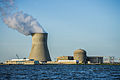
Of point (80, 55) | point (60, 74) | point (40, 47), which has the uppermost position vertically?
point (40, 47)

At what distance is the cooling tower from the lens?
355ft

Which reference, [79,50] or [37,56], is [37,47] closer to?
[37,56]

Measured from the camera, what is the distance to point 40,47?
4254 inches

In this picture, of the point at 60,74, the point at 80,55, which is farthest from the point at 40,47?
the point at 60,74

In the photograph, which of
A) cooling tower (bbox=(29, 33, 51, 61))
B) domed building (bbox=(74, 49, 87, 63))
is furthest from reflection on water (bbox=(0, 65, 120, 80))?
domed building (bbox=(74, 49, 87, 63))

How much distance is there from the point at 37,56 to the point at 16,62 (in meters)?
42.5

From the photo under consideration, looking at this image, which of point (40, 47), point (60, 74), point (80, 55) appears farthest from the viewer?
point (80, 55)

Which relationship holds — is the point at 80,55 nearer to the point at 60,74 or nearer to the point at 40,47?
the point at 40,47

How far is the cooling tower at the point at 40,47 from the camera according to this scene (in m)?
108

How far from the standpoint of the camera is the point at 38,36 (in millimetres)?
109625

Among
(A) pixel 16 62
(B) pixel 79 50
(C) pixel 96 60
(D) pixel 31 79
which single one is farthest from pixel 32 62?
(D) pixel 31 79

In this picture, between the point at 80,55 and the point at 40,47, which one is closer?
the point at 40,47

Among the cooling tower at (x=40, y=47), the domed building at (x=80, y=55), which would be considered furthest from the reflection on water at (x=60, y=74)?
the domed building at (x=80, y=55)

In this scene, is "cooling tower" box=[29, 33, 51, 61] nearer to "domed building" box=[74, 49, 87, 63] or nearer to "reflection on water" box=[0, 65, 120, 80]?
"reflection on water" box=[0, 65, 120, 80]
